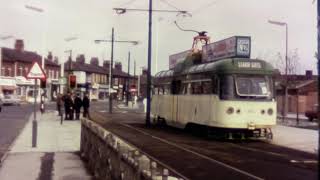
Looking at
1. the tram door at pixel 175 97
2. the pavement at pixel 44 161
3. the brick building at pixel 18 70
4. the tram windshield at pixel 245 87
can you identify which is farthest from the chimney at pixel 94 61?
the pavement at pixel 44 161

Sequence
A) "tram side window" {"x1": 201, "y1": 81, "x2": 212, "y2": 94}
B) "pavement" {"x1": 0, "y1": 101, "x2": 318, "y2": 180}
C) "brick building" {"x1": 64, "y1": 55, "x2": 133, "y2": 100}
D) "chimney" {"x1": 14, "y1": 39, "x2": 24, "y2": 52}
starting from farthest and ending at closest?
"brick building" {"x1": 64, "y1": 55, "x2": 133, "y2": 100}
"chimney" {"x1": 14, "y1": 39, "x2": 24, "y2": 52}
"tram side window" {"x1": 201, "y1": 81, "x2": 212, "y2": 94}
"pavement" {"x1": 0, "y1": 101, "x2": 318, "y2": 180}

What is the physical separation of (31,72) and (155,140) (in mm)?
6151

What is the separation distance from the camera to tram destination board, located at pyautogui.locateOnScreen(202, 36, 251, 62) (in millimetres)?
28828

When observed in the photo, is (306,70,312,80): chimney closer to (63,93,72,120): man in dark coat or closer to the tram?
(63,93,72,120): man in dark coat

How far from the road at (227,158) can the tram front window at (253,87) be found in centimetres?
196

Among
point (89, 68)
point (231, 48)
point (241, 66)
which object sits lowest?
point (241, 66)

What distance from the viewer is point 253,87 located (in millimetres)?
28016

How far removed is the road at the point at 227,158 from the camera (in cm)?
→ 1669

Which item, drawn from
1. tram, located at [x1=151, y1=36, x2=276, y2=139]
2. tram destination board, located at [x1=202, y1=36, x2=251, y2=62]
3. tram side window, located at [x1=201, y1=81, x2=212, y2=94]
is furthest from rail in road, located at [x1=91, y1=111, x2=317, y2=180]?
tram destination board, located at [x1=202, y1=36, x2=251, y2=62]

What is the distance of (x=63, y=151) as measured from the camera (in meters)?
22.5

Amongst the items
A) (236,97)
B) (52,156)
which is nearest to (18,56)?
(236,97)

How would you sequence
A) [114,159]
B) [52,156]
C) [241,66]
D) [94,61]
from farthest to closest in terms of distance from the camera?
[94,61] < [241,66] < [52,156] < [114,159]

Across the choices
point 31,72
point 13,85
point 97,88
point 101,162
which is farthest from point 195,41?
point 97,88

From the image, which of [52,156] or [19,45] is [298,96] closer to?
[52,156]
